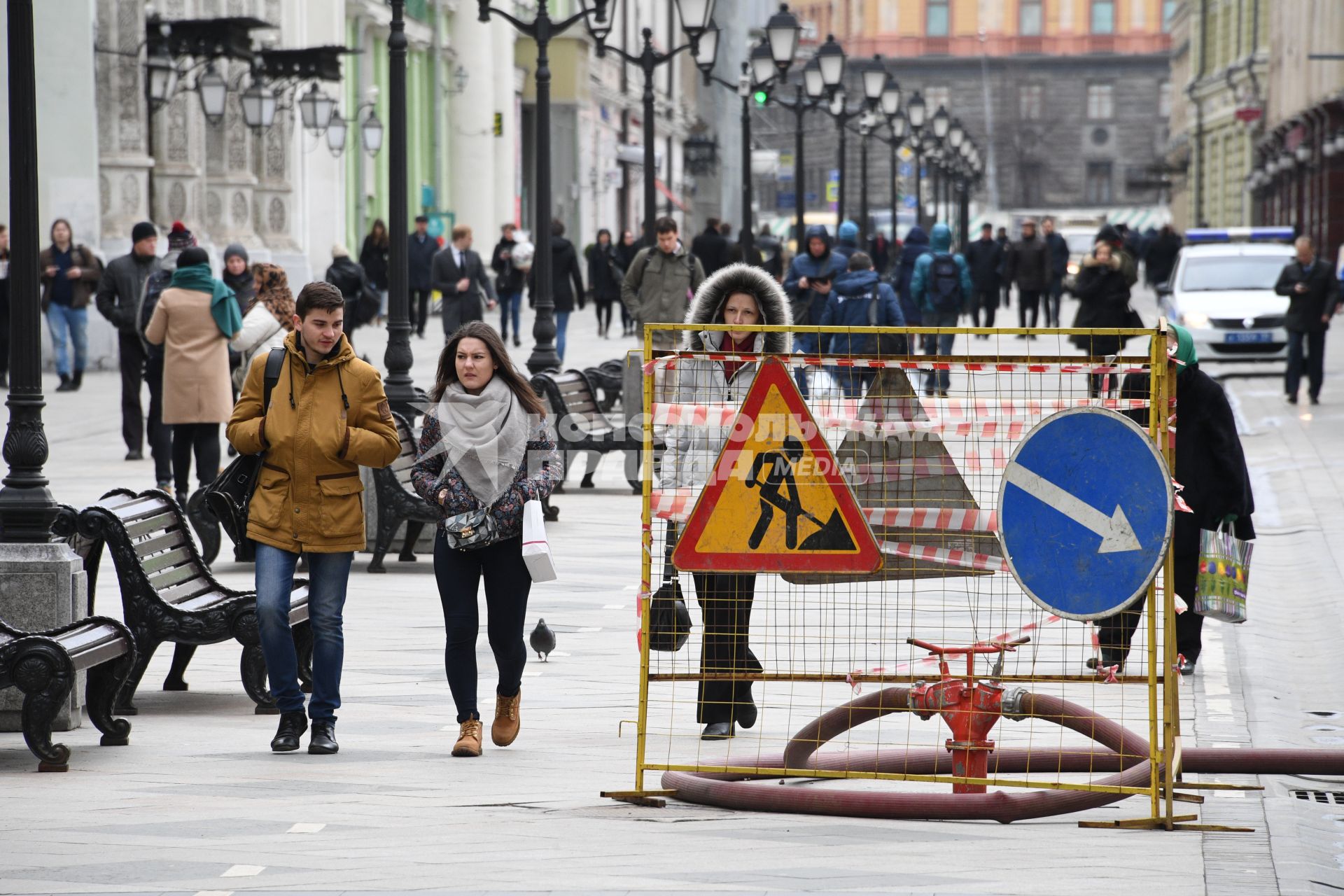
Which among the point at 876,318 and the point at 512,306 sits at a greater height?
the point at 876,318

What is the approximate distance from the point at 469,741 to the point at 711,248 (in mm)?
19837

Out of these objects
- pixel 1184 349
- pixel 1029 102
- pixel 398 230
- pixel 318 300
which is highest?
pixel 1029 102

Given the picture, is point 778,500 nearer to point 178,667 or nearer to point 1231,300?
point 178,667

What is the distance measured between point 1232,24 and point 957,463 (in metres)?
75.0

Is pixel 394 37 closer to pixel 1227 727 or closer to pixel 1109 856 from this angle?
pixel 1227 727

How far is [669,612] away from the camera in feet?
23.8

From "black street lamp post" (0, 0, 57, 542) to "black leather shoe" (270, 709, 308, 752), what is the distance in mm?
1090

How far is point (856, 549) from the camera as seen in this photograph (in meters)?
6.48

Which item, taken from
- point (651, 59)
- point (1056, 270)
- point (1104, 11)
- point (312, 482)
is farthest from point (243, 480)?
point (1104, 11)

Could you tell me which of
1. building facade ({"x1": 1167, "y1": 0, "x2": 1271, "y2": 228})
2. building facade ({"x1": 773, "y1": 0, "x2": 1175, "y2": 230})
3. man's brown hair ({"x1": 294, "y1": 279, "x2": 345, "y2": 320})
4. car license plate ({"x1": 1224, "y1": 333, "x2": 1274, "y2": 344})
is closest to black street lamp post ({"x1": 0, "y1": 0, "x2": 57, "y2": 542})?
man's brown hair ({"x1": 294, "y1": 279, "x2": 345, "y2": 320})

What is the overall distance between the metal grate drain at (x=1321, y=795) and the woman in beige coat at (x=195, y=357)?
8093 millimetres

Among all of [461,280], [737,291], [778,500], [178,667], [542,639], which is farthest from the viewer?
[461,280]

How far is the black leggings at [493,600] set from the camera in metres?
7.48

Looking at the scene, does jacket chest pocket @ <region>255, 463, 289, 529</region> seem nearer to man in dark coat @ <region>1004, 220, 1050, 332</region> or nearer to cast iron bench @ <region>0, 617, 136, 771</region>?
cast iron bench @ <region>0, 617, 136, 771</region>
